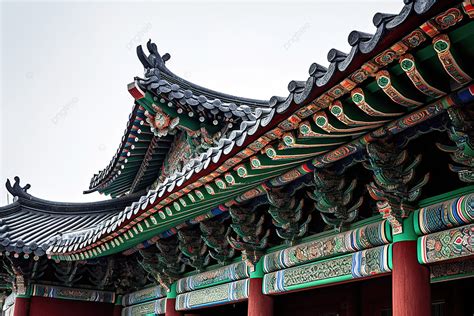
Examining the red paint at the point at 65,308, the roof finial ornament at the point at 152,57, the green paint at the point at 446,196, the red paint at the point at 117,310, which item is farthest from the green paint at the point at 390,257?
the red paint at the point at 65,308

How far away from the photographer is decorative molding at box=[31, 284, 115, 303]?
34.6 feet

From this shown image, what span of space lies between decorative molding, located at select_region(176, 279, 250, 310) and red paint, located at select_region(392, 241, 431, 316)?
262 centimetres

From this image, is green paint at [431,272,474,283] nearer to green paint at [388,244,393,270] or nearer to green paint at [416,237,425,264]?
green paint at [388,244,393,270]

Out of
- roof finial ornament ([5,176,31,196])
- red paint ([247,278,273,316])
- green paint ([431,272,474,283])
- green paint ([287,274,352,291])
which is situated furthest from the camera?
roof finial ornament ([5,176,31,196])

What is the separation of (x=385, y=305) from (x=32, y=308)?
21.4 ft

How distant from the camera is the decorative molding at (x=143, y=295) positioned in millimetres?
9141

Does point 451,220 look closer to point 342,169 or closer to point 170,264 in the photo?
point 342,169

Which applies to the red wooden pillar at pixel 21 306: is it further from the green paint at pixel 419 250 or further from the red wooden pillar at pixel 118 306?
the green paint at pixel 419 250

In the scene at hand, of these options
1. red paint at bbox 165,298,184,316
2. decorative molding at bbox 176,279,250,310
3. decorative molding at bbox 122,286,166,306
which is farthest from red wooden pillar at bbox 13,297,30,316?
decorative molding at bbox 176,279,250,310

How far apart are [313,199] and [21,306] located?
7011 mm

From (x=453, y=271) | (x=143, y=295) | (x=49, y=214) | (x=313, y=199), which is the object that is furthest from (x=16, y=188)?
(x=453, y=271)

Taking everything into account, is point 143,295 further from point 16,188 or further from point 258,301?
point 16,188

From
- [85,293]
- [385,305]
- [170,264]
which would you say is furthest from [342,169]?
[85,293]

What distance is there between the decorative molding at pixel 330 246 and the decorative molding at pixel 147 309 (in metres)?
3.11
